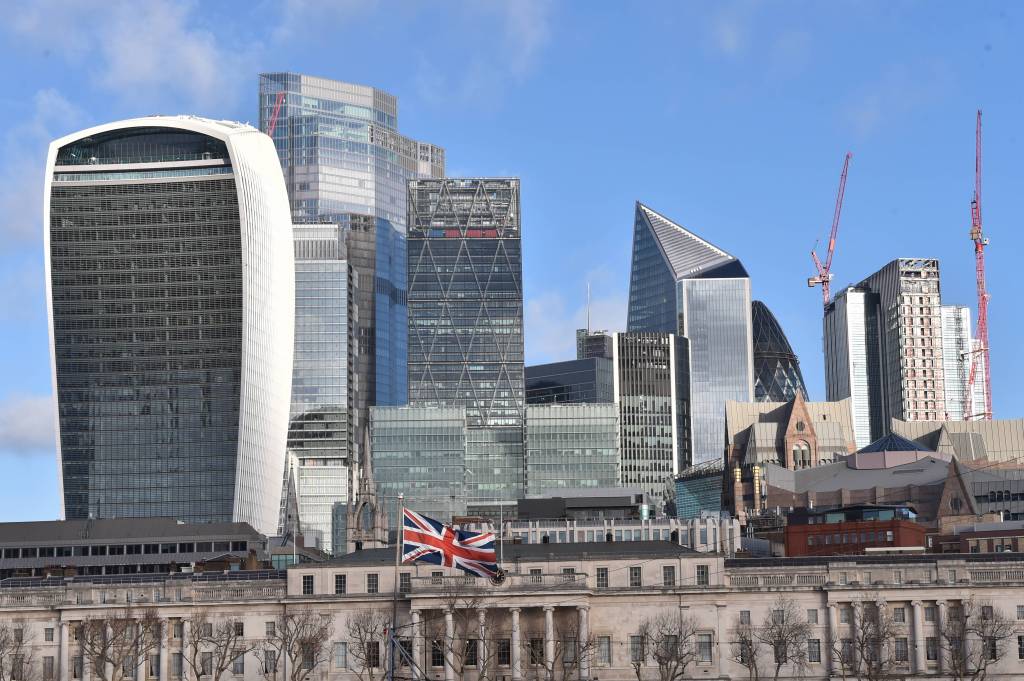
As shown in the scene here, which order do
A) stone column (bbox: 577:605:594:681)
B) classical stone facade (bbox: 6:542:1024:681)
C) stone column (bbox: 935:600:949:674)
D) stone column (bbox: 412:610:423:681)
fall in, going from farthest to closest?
classical stone facade (bbox: 6:542:1024:681) → stone column (bbox: 935:600:949:674) → stone column (bbox: 577:605:594:681) → stone column (bbox: 412:610:423:681)

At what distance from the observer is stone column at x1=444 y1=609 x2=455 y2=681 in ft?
625

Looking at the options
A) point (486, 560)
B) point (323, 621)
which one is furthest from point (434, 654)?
point (486, 560)

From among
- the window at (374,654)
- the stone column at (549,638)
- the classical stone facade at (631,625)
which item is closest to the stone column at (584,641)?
the classical stone facade at (631,625)

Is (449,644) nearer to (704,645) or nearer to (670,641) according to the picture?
(670,641)

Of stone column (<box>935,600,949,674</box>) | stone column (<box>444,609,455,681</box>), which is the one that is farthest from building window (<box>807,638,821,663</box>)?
stone column (<box>444,609,455,681</box>)

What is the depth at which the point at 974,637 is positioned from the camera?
7692 inches

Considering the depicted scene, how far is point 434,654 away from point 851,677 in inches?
1720

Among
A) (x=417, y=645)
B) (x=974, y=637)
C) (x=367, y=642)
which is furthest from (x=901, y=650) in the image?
(x=367, y=642)

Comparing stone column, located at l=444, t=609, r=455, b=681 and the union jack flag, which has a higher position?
the union jack flag

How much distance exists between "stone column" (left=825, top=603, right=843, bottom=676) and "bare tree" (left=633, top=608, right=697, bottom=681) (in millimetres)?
14156

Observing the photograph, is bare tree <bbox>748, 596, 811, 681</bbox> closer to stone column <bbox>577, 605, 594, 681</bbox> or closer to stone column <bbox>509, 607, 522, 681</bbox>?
stone column <bbox>577, 605, 594, 681</bbox>

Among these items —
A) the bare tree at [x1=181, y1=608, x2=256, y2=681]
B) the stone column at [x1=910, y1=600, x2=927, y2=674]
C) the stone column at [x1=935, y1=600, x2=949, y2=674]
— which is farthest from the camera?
the stone column at [x1=910, y1=600, x2=927, y2=674]

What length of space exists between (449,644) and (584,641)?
46.4ft

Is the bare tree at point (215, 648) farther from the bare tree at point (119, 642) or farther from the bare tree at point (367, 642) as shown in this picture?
the bare tree at point (367, 642)
